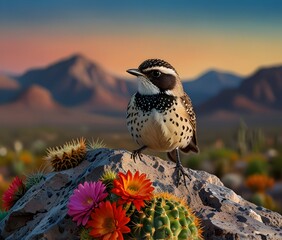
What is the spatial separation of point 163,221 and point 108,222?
500mm

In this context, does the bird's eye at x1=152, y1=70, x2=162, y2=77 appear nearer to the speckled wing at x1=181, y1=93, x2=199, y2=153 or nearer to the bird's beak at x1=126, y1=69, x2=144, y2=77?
the bird's beak at x1=126, y1=69, x2=144, y2=77

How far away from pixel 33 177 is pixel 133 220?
2.44 m

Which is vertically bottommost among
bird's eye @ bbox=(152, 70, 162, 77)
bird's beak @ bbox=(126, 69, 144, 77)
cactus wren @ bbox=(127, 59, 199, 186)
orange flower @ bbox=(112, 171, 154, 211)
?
orange flower @ bbox=(112, 171, 154, 211)

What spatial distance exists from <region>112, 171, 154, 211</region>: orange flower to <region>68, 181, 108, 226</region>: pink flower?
16cm

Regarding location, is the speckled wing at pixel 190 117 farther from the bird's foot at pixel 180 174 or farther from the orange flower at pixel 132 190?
the orange flower at pixel 132 190

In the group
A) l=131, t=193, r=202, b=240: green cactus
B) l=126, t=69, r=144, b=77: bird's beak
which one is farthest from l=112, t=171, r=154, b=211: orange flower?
l=126, t=69, r=144, b=77: bird's beak

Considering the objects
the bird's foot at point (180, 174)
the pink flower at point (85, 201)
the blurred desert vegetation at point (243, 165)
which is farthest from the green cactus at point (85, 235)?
the blurred desert vegetation at point (243, 165)

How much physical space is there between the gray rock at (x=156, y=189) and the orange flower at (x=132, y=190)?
2.92 feet

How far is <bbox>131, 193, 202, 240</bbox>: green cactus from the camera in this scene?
5312 millimetres

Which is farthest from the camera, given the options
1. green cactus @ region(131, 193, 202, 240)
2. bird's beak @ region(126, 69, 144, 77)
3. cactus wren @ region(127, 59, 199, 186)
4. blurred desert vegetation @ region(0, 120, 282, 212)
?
blurred desert vegetation @ region(0, 120, 282, 212)

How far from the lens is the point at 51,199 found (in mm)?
6926

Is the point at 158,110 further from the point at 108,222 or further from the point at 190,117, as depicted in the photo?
the point at 108,222

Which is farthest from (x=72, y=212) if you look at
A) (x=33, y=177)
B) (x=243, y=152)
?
(x=243, y=152)

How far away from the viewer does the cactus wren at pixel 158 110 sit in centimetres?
645
